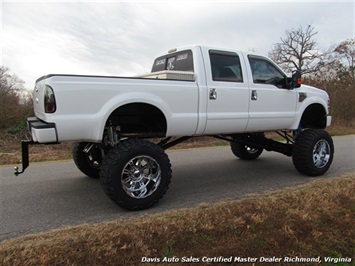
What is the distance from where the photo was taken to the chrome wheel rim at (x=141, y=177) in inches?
156

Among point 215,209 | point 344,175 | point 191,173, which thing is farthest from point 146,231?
point 344,175

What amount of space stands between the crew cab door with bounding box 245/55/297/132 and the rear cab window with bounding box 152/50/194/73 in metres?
1.03

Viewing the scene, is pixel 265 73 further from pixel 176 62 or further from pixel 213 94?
pixel 176 62

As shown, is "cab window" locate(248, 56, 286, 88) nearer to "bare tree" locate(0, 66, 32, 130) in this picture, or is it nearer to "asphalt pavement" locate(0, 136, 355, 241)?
"asphalt pavement" locate(0, 136, 355, 241)

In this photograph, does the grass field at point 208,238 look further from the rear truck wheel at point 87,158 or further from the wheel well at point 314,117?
the wheel well at point 314,117

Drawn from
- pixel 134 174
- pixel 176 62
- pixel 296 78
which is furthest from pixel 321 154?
pixel 134 174

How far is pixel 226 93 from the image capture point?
15.4 feet

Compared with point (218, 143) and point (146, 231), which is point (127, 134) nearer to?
point (146, 231)

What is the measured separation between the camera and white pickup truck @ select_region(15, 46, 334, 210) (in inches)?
144

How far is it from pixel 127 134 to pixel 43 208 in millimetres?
1526

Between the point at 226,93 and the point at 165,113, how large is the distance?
110 cm

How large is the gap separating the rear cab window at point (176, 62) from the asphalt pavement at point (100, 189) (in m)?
1.97

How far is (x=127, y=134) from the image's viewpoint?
4.63m

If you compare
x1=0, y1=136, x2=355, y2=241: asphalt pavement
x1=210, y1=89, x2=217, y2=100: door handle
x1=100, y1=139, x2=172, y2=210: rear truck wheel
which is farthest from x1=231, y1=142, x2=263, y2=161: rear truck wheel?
x1=100, y1=139, x2=172, y2=210: rear truck wheel
